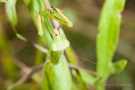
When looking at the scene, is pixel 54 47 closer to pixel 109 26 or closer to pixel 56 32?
pixel 56 32

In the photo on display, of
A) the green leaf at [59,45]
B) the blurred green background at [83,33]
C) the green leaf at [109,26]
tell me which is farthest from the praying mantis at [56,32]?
the blurred green background at [83,33]

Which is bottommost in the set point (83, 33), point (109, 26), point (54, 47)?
point (83, 33)

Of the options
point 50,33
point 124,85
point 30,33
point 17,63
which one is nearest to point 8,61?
point 17,63

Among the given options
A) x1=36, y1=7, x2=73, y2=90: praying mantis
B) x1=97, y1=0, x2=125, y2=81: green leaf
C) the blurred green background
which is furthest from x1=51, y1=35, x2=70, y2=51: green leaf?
the blurred green background

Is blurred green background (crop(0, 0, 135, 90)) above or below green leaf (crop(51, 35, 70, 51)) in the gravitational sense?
below

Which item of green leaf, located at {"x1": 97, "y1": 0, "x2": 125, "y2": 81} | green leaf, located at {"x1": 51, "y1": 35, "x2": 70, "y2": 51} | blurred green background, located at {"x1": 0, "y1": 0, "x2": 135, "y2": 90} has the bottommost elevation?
blurred green background, located at {"x1": 0, "y1": 0, "x2": 135, "y2": 90}

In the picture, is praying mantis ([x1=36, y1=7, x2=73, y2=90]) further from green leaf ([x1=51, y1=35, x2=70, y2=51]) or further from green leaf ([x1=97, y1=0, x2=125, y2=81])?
green leaf ([x1=97, y1=0, x2=125, y2=81])

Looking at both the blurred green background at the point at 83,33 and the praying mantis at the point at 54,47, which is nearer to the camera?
the praying mantis at the point at 54,47

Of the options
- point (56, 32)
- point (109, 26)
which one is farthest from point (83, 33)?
point (56, 32)

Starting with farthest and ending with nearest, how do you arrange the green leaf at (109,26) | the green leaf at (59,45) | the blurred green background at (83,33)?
the blurred green background at (83,33) → the green leaf at (109,26) → the green leaf at (59,45)

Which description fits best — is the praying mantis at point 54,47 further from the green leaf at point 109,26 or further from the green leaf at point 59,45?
the green leaf at point 109,26

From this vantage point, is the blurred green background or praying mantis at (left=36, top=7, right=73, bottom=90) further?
the blurred green background
